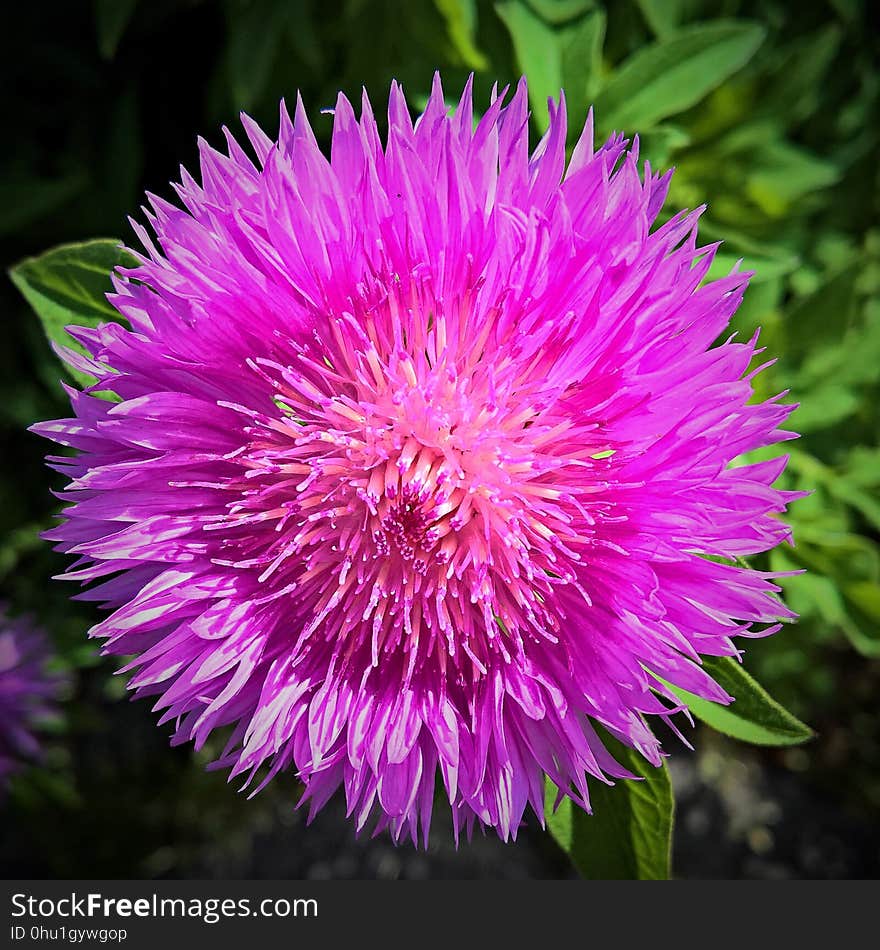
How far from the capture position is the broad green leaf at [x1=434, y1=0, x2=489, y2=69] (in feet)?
5.94

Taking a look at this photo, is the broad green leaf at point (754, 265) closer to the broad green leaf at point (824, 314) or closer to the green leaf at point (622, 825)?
the broad green leaf at point (824, 314)

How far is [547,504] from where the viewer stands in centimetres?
131

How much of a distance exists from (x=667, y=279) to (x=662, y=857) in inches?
34.9

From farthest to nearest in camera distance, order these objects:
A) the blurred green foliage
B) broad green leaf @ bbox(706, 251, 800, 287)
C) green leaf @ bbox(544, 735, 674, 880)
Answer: the blurred green foliage, broad green leaf @ bbox(706, 251, 800, 287), green leaf @ bbox(544, 735, 674, 880)

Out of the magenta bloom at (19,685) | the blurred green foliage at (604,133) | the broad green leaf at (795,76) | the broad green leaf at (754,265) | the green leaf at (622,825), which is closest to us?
the green leaf at (622,825)

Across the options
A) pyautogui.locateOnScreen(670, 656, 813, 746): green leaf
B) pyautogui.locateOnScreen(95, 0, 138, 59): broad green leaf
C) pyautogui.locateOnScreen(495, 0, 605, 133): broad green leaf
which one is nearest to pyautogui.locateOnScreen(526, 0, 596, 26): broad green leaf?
pyautogui.locateOnScreen(495, 0, 605, 133): broad green leaf

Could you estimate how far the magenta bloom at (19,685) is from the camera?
259 centimetres

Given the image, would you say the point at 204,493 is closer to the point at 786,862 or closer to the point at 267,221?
the point at 267,221

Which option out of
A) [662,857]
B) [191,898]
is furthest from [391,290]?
[191,898]

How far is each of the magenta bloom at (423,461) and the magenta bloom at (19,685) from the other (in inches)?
54.6

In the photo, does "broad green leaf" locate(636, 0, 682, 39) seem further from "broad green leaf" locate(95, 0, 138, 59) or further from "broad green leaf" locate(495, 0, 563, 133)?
"broad green leaf" locate(95, 0, 138, 59)

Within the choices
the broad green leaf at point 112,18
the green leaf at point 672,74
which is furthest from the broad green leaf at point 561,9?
the broad green leaf at point 112,18

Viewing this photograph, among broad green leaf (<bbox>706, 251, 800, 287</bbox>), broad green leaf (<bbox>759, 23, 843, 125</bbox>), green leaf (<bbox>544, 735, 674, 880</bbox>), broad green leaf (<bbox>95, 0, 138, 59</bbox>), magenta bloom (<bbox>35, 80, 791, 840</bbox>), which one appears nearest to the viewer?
magenta bloom (<bbox>35, 80, 791, 840</bbox>)

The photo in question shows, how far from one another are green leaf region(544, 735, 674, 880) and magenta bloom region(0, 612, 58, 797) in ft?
5.38
